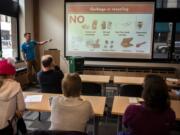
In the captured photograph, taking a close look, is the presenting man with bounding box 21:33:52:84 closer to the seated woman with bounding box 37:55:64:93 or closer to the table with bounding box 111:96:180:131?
the seated woman with bounding box 37:55:64:93

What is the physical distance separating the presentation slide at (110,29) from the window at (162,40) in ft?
0.72

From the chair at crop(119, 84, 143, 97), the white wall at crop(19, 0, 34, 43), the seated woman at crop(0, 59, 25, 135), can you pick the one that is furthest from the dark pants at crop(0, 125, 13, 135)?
the white wall at crop(19, 0, 34, 43)

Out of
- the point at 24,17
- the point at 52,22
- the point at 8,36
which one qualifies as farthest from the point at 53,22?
the point at 8,36

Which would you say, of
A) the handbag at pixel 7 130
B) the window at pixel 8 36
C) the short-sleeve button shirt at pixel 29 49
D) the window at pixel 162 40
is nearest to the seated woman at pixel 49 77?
the handbag at pixel 7 130

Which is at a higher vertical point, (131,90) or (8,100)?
(8,100)

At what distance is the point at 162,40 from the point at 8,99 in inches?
221

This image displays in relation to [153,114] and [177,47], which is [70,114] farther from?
[177,47]

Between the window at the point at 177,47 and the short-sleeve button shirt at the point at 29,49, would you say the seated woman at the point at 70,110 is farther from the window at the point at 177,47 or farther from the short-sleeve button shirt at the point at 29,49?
the window at the point at 177,47

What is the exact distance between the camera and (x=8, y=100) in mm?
2004

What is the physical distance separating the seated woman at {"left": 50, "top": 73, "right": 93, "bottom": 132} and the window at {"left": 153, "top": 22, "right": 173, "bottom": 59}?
5.27 metres

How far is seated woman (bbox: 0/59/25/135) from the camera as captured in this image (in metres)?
1.99

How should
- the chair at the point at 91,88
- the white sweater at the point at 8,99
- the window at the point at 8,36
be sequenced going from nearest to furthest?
the white sweater at the point at 8,99, the chair at the point at 91,88, the window at the point at 8,36

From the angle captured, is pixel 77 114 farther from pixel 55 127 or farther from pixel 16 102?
pixel 16 102

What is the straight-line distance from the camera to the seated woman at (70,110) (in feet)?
5.90
